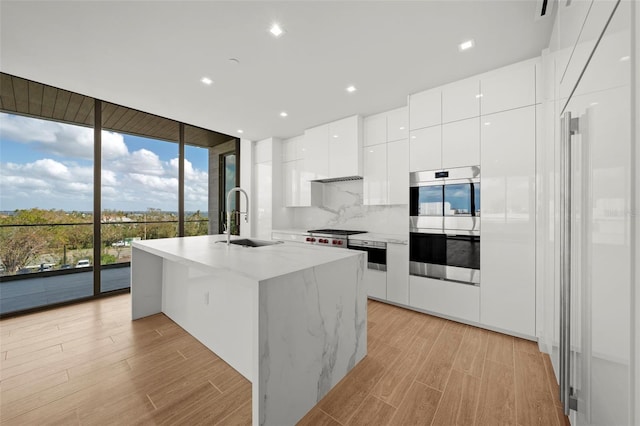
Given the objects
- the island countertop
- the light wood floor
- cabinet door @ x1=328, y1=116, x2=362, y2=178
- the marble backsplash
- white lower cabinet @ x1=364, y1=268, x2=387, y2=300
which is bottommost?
the light wood floor

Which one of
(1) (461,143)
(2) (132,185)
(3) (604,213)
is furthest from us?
(2) (132,185)

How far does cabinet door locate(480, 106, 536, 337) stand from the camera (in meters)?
2.23

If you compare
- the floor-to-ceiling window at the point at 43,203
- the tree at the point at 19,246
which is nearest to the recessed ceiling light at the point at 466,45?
the floor-to-ceiling window at the point at 43,203

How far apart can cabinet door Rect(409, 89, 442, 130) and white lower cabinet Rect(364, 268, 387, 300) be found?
1.84 meters

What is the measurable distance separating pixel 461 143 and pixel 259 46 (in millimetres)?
2150

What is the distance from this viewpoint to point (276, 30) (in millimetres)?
1963

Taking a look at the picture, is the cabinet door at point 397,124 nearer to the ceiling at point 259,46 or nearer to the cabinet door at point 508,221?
the ceiling at point 259,46

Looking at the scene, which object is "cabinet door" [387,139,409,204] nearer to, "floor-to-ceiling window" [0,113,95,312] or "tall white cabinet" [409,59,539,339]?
"tall white cabinet" [409,59,539,339]

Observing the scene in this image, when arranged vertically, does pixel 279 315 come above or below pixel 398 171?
below

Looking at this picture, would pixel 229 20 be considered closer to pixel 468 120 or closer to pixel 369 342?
pixel 468 120

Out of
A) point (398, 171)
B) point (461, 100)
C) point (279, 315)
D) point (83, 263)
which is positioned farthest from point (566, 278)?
point (83, 263)

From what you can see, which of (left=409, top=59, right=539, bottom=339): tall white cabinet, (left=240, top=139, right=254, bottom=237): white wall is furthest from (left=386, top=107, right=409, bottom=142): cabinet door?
(left=240, top=139, right=254, bottom=237): white wall

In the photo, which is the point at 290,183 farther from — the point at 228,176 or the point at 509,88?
the point at 509,88

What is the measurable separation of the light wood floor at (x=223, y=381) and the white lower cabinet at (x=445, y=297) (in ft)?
0.52
